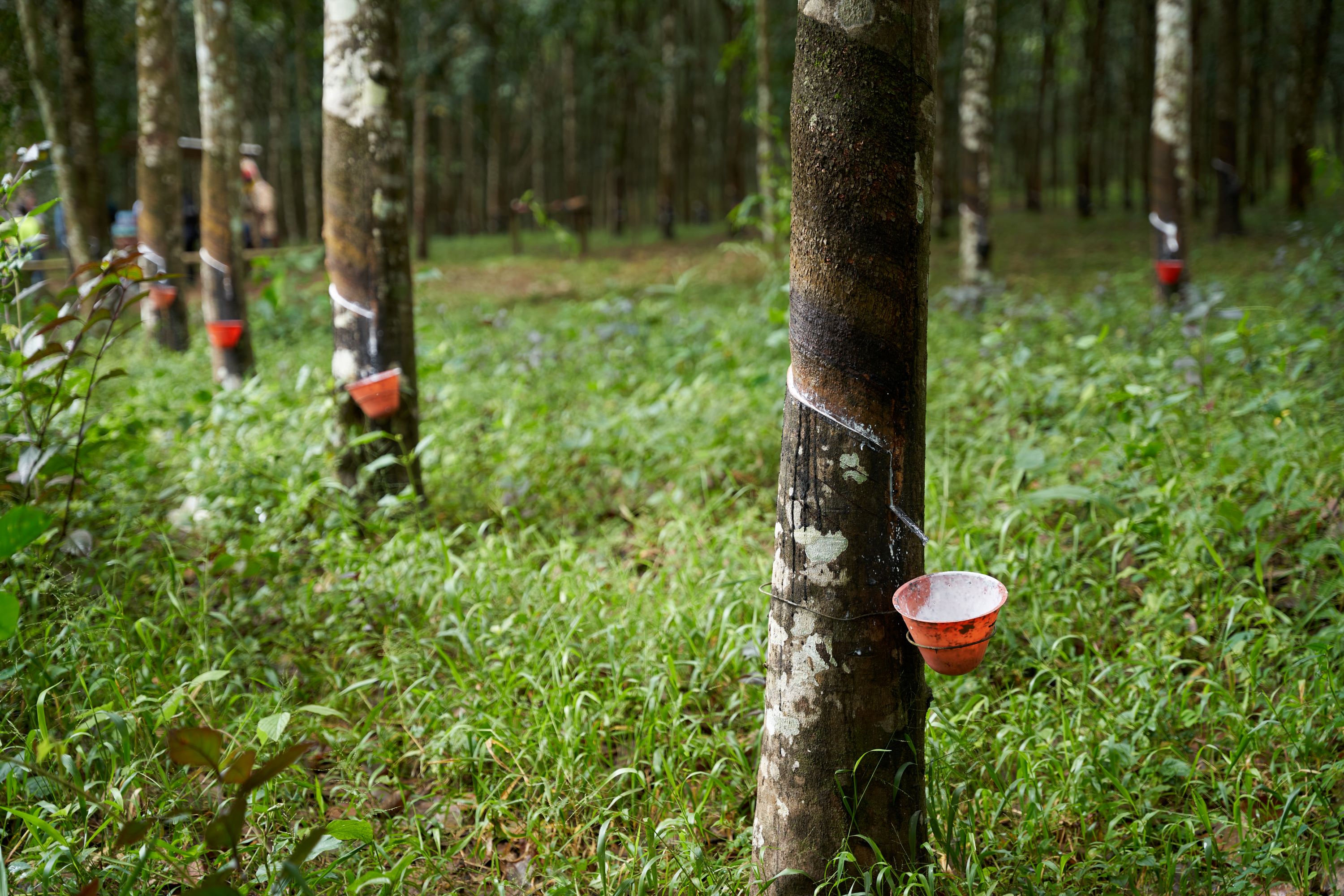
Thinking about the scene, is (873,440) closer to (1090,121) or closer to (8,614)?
(8,614)

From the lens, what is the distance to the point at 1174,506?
3.13 m

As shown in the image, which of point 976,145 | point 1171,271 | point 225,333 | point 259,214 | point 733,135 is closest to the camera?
point 225,333

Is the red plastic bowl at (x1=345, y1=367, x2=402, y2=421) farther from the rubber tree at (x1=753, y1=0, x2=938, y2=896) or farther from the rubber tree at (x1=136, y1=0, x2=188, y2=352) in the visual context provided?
the rubber tree at (x1=136, y1=0, x2=188, y2=352)

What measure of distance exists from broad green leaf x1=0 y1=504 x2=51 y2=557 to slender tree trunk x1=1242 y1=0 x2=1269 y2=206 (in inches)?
806

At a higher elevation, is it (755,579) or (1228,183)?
(1228,183)

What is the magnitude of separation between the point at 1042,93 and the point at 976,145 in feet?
34.5

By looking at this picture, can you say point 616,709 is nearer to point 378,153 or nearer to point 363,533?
point 363,533

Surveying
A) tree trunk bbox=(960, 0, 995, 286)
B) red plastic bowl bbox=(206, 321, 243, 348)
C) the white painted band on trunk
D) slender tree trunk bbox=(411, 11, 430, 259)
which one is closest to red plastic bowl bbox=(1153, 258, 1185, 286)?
tree trunk bbox=(960, 0, 995, 286)

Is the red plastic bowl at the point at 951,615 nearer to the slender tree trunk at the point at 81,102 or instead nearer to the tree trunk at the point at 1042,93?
the slender tree trunk at the point at 81,102

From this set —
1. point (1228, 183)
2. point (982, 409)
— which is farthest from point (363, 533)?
point (1228, 183)

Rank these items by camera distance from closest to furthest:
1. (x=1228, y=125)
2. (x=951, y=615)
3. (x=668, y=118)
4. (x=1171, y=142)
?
(x=951, y=615), (x=1171, y=142), (x=1228, y=125), (x=668, y=118)

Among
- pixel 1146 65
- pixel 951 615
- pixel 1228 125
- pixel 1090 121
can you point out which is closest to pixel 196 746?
pixel 951 615

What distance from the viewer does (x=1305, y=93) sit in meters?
13.2

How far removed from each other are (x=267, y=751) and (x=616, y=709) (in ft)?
3.17
